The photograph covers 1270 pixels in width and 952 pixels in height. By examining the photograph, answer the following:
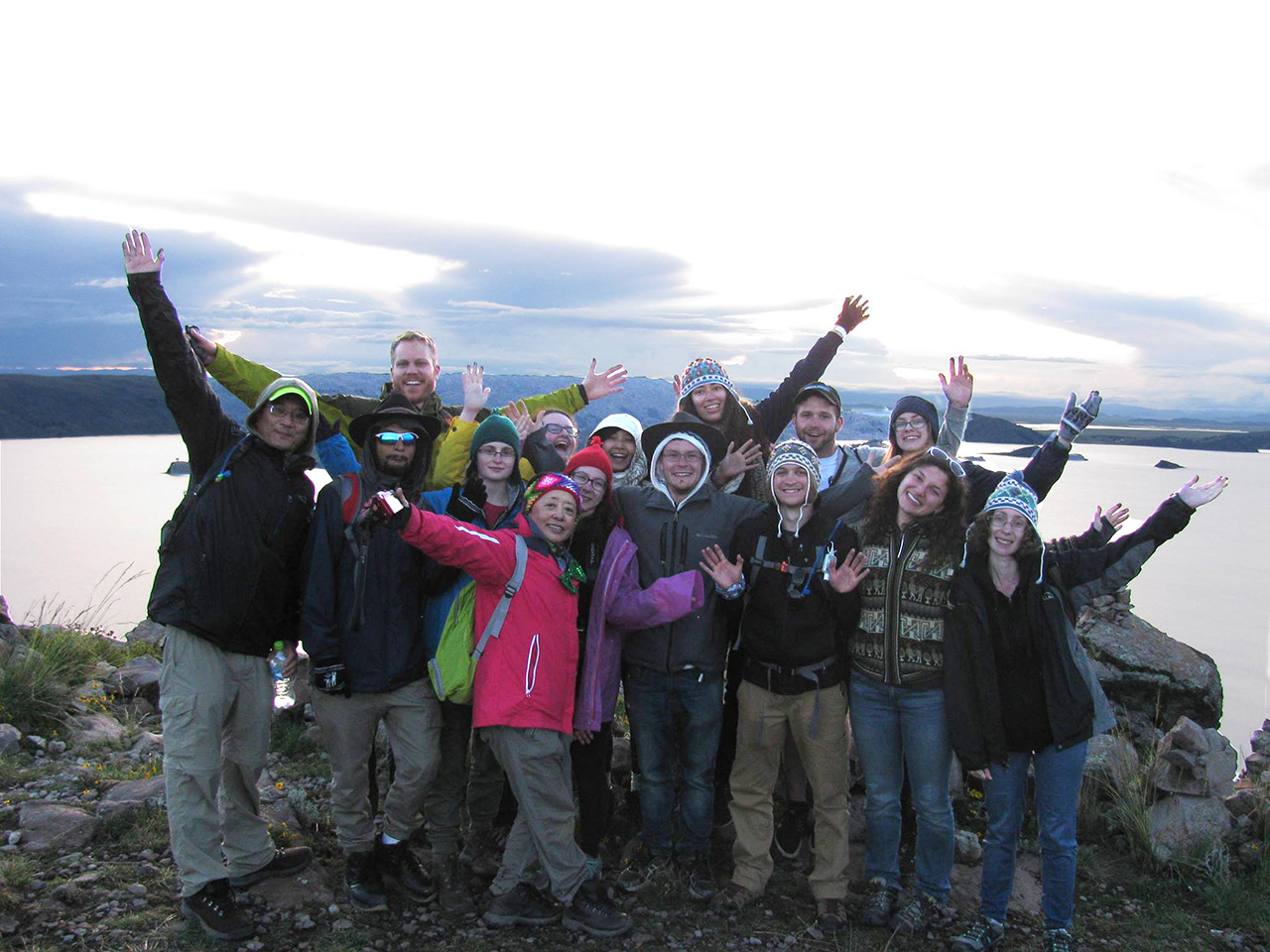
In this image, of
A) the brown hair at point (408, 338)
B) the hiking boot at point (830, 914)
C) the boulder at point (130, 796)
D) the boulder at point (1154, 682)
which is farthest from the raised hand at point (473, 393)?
the boulder at point (1154, 682)

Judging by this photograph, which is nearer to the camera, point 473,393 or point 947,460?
point 947,460

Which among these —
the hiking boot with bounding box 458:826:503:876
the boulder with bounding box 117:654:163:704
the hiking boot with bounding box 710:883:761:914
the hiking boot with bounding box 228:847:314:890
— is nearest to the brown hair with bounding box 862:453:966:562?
the hiking boot with bounding box 710:883:761:914

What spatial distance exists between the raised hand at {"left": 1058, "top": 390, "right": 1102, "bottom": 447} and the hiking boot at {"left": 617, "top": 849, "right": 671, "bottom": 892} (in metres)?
3.36

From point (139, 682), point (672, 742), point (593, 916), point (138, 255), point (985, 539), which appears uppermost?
point (138, 255)

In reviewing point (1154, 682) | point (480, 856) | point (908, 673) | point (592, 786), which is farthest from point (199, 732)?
point (1154, 682)

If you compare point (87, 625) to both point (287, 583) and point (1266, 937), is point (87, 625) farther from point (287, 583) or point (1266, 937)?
point (1266, 937)

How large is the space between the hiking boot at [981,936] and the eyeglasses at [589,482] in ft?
9.72

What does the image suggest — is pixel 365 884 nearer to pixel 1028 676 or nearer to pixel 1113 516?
pixel 1028 676

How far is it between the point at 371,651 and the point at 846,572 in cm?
243

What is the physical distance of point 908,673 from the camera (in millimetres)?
4020

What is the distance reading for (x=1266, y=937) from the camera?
425 centimetres

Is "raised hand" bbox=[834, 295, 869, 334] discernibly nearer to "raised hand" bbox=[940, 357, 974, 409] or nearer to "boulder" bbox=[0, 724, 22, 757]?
"raised hand" bbox=[940, 357, 974, 409]

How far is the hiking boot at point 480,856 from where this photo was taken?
173 inches

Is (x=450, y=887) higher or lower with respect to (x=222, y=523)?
lower
